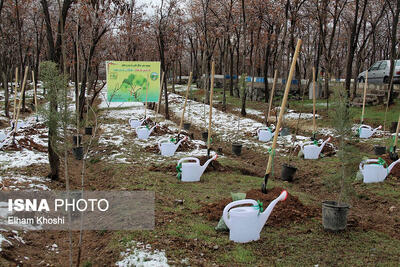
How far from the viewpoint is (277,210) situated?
5.38 metres

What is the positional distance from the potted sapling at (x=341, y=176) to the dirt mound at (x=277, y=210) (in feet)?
1.62

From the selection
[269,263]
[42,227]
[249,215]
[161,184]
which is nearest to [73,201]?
[42,227]

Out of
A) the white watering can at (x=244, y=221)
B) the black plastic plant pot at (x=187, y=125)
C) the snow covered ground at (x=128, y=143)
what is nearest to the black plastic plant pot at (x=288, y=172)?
the snow covered ground at (x=128, y=143)

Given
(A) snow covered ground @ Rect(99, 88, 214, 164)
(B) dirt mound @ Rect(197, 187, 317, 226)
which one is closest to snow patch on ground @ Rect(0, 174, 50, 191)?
(A) snow covered ground @ Rect(99, 88, 214, 164)

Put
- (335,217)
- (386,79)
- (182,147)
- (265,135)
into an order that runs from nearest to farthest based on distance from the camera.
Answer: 1. (335,217)
2. (182,147)
3. (265,135)
4. (386,79)

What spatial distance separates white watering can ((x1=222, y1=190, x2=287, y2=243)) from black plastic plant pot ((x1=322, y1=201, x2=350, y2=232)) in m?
0.89

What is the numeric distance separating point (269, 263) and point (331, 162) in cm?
615

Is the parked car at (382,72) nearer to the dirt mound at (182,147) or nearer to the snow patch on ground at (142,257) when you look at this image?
the dirt mound at (182,147)

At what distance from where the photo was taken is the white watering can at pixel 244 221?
4.43 meters

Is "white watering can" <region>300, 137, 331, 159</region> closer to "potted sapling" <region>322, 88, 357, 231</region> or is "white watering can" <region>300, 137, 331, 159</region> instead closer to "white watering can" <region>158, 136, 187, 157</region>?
"white watering can" <region>158, 136, 187, 157</region>

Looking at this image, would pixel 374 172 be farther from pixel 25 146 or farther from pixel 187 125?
pixel 25 146

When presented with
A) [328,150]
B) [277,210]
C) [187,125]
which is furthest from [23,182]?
[187,125]

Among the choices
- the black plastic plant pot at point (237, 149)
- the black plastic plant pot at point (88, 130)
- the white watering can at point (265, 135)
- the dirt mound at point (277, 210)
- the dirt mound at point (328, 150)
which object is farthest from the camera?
the black plastic plant pot at point (88, 130)

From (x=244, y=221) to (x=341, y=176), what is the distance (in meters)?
1.62
